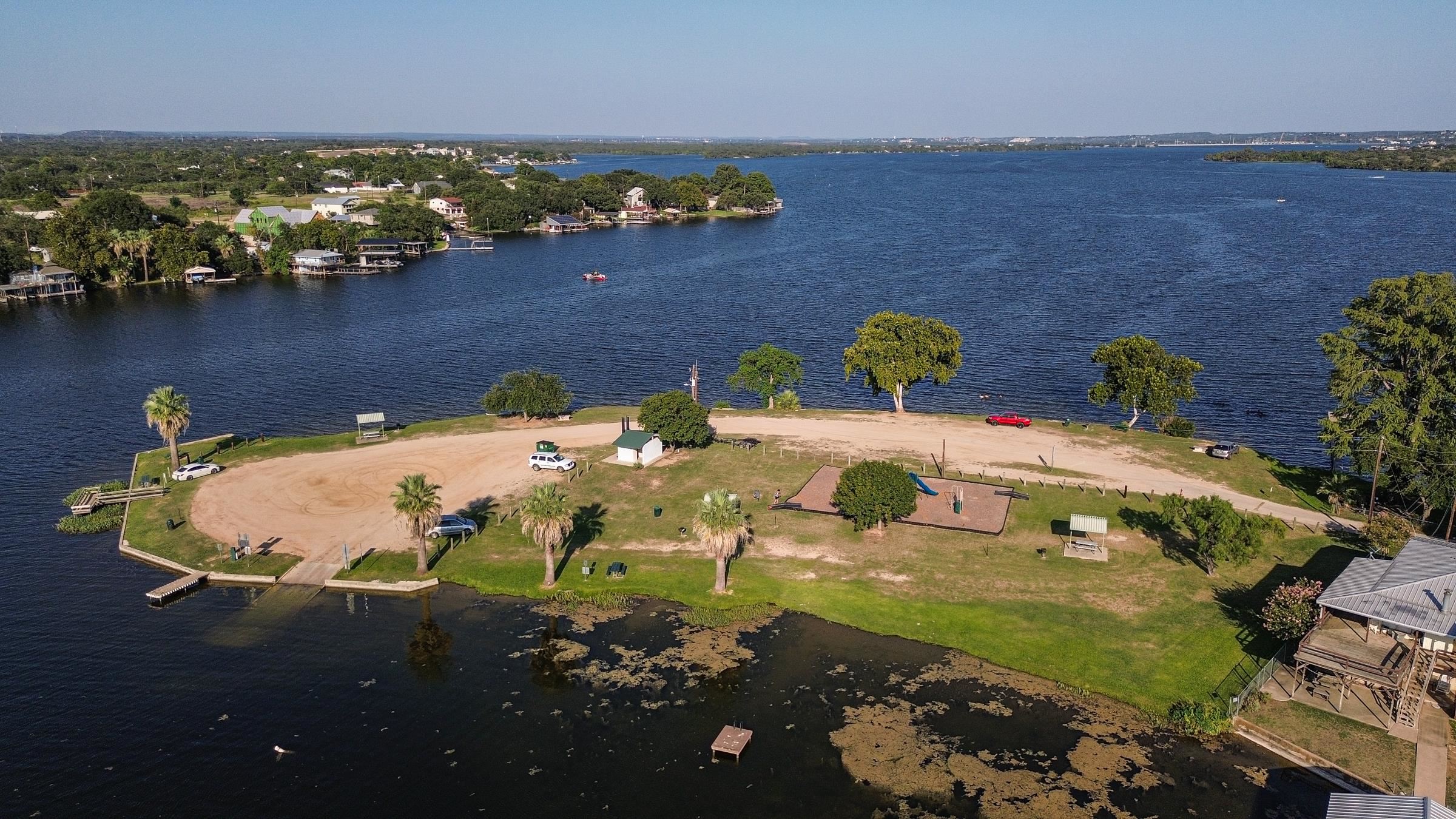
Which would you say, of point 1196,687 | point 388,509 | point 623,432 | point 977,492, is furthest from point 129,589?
point 1196,687

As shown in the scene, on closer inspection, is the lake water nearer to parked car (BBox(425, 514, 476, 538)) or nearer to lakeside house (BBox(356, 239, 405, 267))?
parked car (BBox(425, 514, 476, 538))

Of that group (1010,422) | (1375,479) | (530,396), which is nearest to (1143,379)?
(1010,422)

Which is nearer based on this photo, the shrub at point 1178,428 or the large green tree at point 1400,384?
the large green tree at point 1400,384

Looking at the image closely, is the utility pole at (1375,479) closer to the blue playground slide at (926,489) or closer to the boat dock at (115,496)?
the blue playground slide at (926,489)

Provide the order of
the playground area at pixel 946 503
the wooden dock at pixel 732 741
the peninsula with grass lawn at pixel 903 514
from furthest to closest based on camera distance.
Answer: the playground area at pixel 946 503 → the peninsula with grass lawn at pixel 903 514 → the wooden dock at pixel 732 741

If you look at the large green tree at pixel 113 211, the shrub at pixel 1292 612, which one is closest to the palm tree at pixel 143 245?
the large green tree at pixel 113 211

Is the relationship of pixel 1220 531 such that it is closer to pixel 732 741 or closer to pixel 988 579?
pixel 988 579
